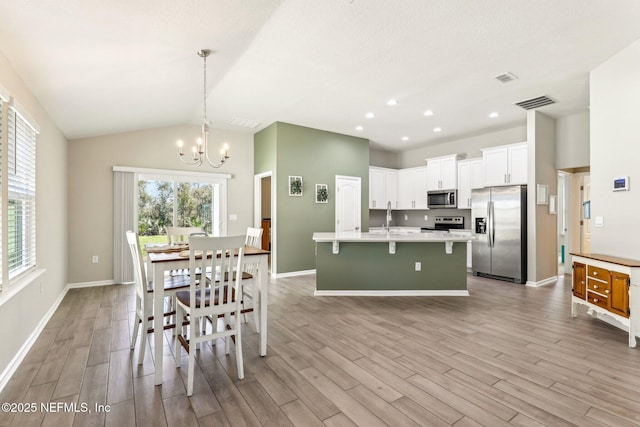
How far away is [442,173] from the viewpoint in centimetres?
699

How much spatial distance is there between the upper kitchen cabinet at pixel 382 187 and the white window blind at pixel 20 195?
602 centimetres

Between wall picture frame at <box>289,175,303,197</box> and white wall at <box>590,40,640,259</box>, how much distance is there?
4395 mm

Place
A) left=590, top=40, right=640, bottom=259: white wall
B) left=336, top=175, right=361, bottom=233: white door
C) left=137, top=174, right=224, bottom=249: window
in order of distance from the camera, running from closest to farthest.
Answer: left=590, top=40, right=640, bottom=259: white wall → left=137, top=174, right=224, bottom=249: window → left=336, top=175, right=361, bottom=233: white door

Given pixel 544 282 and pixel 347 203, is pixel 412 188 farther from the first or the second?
pixel 544 282

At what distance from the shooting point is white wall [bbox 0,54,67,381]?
96.3 inches

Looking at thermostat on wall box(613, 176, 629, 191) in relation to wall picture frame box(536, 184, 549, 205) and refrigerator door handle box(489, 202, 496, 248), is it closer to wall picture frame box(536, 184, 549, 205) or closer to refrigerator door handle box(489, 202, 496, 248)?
wall picture frame box(536, 184, 549, 205)

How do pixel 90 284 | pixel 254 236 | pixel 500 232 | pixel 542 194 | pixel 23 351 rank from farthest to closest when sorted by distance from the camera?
1. pixel 500 232
2. pixel 542 194
3. pixel 90 284
4. pixel 254 236
5. pixel 23 351

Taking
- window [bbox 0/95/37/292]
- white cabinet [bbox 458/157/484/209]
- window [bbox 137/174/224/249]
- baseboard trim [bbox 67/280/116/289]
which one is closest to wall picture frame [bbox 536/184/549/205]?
white cabinet [bbox 458/157/484/209]

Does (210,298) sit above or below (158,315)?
above

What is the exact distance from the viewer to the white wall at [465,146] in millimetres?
6285

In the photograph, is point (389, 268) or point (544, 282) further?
point (544, 282)

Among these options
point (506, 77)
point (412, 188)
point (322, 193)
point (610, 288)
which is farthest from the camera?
point (412, 188)

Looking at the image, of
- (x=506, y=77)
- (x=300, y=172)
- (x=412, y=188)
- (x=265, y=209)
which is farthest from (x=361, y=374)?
(x=265, y=209)

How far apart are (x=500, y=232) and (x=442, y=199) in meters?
1.52
